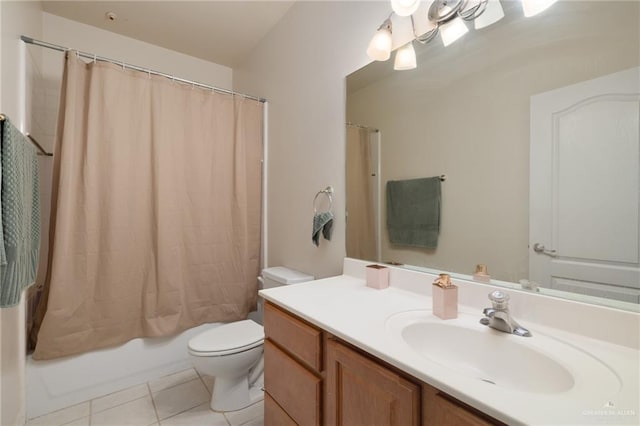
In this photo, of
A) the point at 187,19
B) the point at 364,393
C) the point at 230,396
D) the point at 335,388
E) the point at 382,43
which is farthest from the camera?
the point at 187,19

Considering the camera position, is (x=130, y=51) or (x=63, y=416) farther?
(x=130, y=51)

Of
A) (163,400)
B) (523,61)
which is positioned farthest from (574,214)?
(163,400)

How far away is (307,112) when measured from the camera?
1.85 metres

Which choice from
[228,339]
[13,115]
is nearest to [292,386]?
[228,339]

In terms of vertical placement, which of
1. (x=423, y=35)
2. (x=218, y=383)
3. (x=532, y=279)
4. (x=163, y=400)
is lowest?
(x=163, y=400)

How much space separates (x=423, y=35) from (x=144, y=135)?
1.77 metres

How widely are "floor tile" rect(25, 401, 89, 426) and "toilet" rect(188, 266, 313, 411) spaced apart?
2.39 ft

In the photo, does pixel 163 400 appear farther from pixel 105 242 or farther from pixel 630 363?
pixel 630 363

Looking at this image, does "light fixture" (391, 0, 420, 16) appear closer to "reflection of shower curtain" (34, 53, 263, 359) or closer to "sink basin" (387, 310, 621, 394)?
"sink basin" (387, 310, 621, 394)

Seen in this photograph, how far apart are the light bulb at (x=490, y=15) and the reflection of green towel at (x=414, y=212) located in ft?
1.92

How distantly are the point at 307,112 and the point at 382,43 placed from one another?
720 millimetres

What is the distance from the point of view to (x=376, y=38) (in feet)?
4.07

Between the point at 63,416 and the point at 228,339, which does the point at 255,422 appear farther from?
the point at 63,416

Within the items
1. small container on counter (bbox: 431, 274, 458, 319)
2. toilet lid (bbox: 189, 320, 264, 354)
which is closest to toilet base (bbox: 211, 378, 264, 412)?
toilet lid (bbox: 189, 320, 264, 354)
